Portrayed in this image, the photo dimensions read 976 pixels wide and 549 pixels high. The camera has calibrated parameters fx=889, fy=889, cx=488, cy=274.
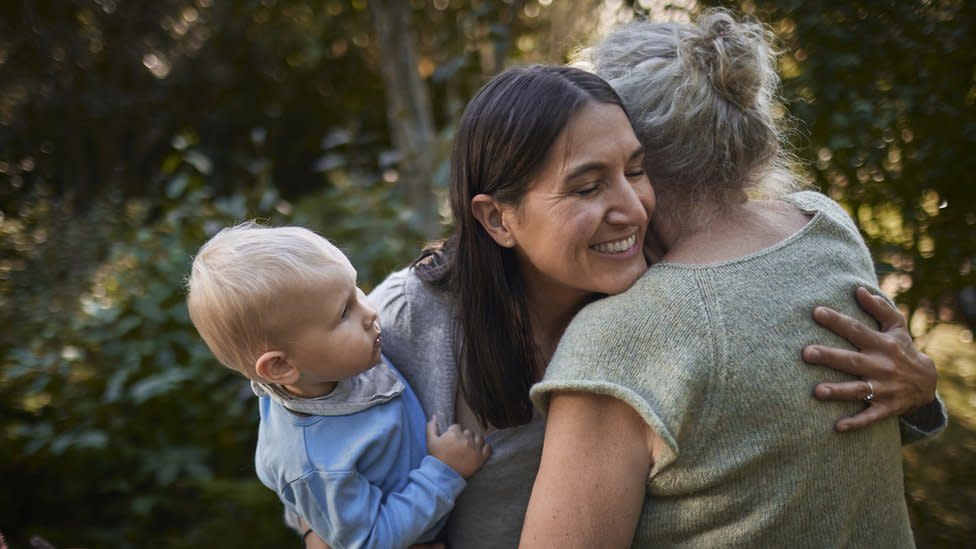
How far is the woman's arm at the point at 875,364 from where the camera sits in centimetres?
151

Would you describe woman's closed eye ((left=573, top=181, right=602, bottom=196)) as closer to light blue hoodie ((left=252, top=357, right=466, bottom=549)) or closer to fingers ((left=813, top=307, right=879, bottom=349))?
fingers ((left=813, top=307, right=879, bottom=349))

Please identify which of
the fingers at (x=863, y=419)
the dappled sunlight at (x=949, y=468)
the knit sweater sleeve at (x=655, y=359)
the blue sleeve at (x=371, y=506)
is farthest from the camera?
the dappled sunlight at (x=949, y=468)

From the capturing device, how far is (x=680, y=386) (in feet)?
4.57

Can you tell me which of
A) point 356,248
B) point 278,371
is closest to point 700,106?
point 278,371

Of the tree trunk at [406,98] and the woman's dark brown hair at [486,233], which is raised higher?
the woman's dark brown hair at [486,233]

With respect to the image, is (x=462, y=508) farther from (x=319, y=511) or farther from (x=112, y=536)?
(x=112, y=536)

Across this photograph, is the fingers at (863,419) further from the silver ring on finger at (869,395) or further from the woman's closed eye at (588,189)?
the woman's closed eye at (588,189)

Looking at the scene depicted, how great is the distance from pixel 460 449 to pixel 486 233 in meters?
0.44

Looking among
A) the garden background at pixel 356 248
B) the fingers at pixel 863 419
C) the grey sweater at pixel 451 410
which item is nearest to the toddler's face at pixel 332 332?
the grey sweater at pixel 451 410

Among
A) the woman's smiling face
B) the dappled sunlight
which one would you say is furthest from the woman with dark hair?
the dappled sunlight

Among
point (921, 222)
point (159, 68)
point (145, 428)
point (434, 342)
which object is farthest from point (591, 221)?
point (159, 68)

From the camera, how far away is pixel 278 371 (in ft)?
5.67

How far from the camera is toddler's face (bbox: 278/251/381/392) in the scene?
5.57 feet

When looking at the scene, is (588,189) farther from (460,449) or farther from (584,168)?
(460,449)
